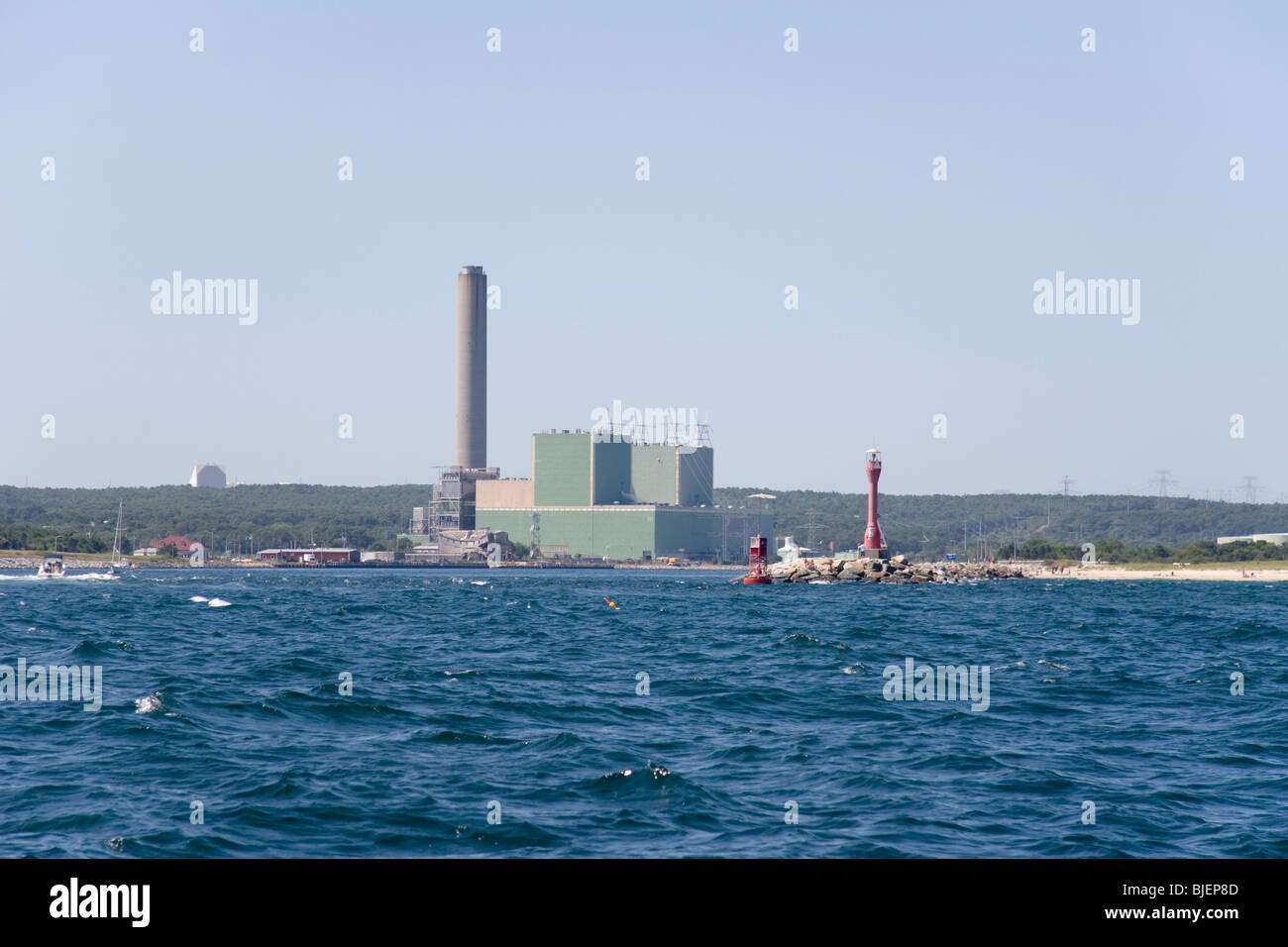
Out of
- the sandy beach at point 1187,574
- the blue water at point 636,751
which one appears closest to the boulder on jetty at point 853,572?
the sandy beach at point 1187,574

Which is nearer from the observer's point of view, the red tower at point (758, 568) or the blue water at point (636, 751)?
the blue water at point (636, 751)

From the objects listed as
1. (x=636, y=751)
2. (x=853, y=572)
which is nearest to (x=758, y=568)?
(x=853, y=572)

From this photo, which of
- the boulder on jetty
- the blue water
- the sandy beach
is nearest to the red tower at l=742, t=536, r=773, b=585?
the boulder on jetty

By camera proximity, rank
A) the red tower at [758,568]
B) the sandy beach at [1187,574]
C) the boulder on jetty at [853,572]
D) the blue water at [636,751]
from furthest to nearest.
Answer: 1. the sandy beach at [1187,574]
2. the boulder on jetty at [853,572]
3. the red tower at [758,568]
4. the blue water at [636,751]

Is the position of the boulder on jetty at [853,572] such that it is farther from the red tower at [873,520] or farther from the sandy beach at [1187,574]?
the sandy beach at [1187,574]

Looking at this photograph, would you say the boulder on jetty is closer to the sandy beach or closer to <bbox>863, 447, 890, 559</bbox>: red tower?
<bbox>863, 447, 890, 559</bbox>: red tower

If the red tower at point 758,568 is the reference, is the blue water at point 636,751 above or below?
above
